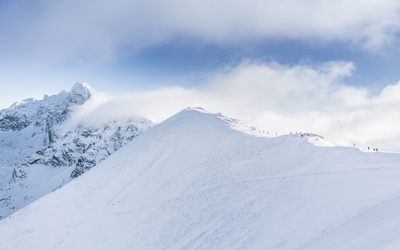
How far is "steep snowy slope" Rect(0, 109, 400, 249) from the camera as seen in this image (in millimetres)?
32688

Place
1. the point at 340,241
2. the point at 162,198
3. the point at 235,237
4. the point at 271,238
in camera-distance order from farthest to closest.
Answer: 1. the point at 162,198
2. the point at 235,237
3. the point at 271,238
4. the point at 340,241

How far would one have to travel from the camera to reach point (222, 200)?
46125 mm

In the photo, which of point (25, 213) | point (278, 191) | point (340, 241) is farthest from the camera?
point (25, 213)

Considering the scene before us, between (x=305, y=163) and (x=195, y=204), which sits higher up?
(x=305, y=163)

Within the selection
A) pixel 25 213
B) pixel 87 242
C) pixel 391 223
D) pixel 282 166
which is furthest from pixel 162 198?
pixel 391 223

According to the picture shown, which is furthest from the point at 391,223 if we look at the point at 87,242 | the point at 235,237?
the point at 87,242

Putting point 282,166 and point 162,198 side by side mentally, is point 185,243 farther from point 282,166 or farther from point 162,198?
point 282,166

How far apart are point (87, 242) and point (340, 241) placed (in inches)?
1369

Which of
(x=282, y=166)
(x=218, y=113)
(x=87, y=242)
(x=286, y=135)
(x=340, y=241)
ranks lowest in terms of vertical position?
(x=87, y=242)

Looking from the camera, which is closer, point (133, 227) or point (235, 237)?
point (235, 237)

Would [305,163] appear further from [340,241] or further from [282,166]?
[340,241]

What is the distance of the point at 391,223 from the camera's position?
22.2m

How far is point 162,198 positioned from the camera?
173 ft

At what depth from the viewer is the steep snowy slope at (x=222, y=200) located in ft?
107
